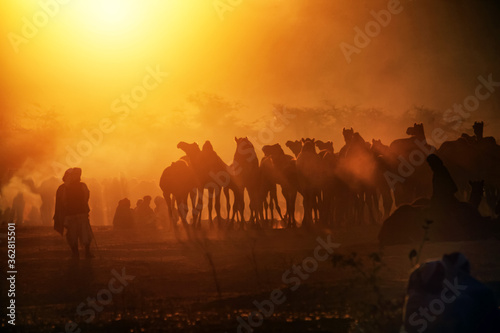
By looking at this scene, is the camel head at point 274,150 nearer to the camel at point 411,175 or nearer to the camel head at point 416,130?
the camel at point 411,175

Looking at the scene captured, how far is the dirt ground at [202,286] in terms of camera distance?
343 inches

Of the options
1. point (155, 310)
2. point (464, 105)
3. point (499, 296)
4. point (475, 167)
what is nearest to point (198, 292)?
point (155, 310)

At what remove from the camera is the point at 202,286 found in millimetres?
11281

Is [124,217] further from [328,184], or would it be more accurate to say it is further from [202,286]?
[202,286]

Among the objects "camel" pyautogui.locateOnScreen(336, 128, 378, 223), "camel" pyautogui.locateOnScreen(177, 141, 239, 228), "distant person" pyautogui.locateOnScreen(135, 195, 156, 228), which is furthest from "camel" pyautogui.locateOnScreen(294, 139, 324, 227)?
"distant person" pyautogui.locateOnScreen(135, 195, 156, 228)

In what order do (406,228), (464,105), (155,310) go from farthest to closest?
(464,105), (406,228), (155,310)

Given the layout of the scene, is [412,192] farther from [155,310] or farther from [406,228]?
[155,310]

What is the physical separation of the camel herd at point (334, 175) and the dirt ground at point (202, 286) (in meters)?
6.41

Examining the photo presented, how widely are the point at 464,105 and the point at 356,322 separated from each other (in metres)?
42.9

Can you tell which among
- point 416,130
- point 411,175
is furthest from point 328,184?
point 416,130

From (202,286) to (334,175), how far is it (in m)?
13.5

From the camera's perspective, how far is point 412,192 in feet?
79.6

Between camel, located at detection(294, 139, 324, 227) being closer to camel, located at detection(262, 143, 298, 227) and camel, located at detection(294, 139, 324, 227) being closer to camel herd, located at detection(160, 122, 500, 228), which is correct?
camel herd, located at detection(160, 122, 500, 228)

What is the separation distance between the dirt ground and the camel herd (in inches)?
252
